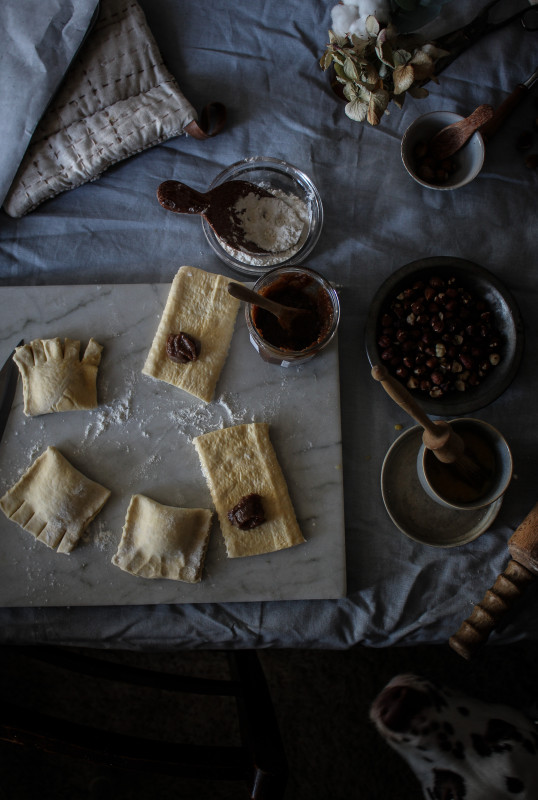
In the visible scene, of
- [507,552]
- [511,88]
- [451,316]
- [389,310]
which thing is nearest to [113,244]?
[389,310]

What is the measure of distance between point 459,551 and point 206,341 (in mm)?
644

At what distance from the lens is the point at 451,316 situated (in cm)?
108

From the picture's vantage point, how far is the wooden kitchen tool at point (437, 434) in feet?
2.59

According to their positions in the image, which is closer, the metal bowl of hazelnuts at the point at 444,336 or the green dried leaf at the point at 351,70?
the green dried leaf at the point at 351,70

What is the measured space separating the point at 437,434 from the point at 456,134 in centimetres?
60

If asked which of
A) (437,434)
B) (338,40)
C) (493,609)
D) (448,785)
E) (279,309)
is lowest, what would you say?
(448,785)

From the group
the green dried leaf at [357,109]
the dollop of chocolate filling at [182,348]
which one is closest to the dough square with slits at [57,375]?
the dollop of chocolate filling at [182,348]

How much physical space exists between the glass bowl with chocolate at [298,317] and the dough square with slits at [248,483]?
160mm

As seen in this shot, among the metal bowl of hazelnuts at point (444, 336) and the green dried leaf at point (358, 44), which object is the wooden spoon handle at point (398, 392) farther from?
the green dried leaf at point (358, 44)

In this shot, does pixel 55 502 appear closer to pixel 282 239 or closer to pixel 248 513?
pixel 248 513

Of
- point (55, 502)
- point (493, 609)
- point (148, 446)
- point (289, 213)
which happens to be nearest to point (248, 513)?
point (148, 446)

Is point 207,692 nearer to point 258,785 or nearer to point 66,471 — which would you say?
point 258,785

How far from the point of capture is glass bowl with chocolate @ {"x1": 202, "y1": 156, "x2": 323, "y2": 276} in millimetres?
1127

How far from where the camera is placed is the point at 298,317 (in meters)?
1.07
